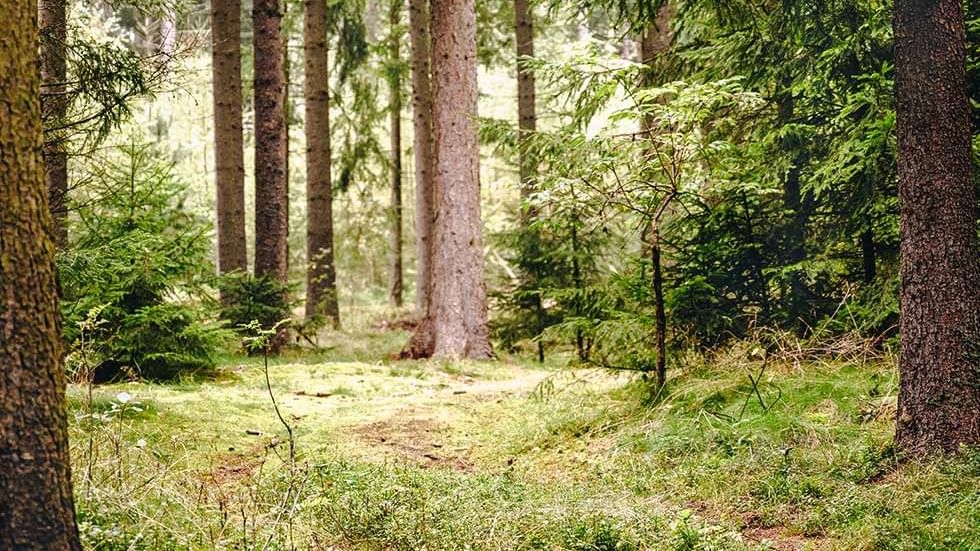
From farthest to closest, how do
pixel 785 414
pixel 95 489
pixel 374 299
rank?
1. pixel 374 299
2. pixel 785 414
3. pixel 95 489

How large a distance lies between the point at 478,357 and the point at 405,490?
306 inches

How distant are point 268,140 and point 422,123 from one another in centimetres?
722

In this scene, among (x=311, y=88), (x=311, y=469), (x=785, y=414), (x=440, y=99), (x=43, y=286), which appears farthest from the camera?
(x=311, y=88)

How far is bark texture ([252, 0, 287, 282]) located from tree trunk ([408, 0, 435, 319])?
565 centimetres

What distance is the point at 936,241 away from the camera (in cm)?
493

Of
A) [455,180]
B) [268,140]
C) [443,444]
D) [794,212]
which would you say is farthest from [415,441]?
[268,140]

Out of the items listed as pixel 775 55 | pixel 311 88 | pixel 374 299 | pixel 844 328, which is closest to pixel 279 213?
pixel 311 88

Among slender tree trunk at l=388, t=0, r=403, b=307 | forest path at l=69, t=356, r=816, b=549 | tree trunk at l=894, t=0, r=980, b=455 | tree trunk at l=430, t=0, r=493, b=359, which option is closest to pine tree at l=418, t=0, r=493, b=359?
tree trunk at l=430, t=0, r=493, b=359

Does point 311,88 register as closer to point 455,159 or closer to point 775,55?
point 455,159

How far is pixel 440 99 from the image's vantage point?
40.7 feet

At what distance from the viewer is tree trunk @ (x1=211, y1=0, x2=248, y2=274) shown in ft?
51.0

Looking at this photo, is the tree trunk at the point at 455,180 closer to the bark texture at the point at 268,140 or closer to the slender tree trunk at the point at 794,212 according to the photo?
the bark texture at the point at 268,140

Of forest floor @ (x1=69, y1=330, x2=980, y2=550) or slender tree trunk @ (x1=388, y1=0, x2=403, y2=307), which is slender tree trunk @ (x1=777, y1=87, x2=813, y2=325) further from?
slender tree trunk @ (x1=388, y1=0, x2=403, y2=307)

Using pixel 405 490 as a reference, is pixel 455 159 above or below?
above
